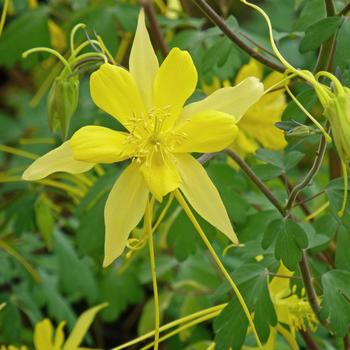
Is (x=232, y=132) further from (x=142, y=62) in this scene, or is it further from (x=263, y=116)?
(x=263, y=116)

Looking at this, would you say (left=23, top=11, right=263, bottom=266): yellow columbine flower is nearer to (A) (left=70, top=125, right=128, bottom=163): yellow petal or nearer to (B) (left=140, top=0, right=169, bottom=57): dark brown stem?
(A) (left=70, top=125, right=128, bottom=163): yellow petal

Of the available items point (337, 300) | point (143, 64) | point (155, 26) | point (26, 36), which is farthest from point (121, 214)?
point (26, 36)

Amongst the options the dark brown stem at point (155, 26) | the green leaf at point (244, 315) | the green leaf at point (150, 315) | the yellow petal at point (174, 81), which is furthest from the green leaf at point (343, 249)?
the green leaf at point (150, 315)

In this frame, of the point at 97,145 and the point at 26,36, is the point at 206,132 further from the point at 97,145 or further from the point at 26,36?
the point at 26,36

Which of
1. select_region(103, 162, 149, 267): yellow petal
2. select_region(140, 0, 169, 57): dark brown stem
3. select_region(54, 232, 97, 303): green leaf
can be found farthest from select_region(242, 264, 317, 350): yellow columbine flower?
select_region(54, 232, 97, 303): green leaf

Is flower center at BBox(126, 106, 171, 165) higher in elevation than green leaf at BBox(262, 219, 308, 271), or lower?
higher

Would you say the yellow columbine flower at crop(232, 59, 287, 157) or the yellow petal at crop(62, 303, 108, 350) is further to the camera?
the yellow columbine flower at crop(232, 59, 287, 157)

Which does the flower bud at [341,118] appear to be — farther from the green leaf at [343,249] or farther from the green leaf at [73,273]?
Answer: the green leaf at [73,273]
